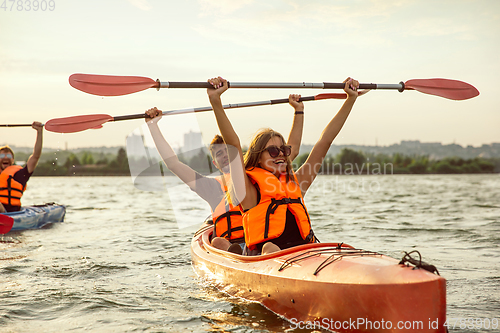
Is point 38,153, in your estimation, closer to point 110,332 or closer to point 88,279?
point 88,279

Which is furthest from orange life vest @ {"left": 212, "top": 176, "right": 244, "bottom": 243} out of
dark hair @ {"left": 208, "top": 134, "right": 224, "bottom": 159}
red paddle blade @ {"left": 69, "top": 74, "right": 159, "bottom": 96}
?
red paddle blade @ {"left": 69, "top": 74, "right": 159, "bottom": 96}

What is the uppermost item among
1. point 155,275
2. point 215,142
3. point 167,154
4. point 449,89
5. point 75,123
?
point 449,89

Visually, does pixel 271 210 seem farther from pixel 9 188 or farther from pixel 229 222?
pixel 9 188

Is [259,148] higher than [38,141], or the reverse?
[38,141]

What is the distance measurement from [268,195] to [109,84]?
1.98 meters

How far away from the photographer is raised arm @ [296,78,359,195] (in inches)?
146

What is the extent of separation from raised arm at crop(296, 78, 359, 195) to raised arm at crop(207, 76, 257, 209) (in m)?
0.64

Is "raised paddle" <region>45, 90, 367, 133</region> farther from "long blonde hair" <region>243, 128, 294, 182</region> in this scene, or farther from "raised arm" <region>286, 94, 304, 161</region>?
"long blonde hair" <region>243, 128, 294, 182</region>

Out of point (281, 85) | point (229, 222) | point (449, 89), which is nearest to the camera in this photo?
point (281, 85)

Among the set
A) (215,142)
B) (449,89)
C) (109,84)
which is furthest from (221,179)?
(449,89)

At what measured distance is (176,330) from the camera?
10.5 ft

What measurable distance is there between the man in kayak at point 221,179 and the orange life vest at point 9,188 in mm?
5318

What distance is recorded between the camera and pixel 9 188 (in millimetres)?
8281

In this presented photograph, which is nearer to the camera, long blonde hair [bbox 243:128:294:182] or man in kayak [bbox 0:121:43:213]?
long blonde hair [bbox 243:128:294:182]
